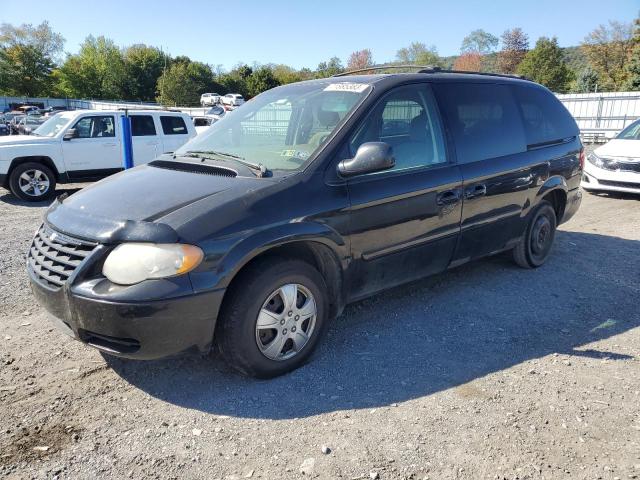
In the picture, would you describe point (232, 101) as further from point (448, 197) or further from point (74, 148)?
point (448, 197)

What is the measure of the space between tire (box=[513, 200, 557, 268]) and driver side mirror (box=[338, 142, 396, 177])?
8.28 feet

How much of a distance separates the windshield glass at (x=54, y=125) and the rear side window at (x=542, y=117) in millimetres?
9113

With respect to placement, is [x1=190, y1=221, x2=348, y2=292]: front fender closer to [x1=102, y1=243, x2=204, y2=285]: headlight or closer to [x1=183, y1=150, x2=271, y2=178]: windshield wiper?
[x1=102, y1=243, x2=204, y2=285]: headlight

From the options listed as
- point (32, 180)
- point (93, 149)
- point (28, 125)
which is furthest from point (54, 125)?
point (28, 125)

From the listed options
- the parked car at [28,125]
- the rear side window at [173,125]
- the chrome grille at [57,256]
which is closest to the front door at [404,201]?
the chrome grille at [57,256]

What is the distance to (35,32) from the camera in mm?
69312

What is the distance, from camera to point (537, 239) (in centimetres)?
541

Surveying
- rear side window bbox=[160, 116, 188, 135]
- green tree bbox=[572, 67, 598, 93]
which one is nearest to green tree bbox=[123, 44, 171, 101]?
green tree bbox=[572, 67, 598, 93]

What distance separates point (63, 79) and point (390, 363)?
3074 inches

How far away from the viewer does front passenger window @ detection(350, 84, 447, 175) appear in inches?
146

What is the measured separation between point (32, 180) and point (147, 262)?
28.8 feet

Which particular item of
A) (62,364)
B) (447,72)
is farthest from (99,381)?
(447,72)

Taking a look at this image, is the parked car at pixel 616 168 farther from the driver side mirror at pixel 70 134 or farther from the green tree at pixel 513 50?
the green tree at pixel 513 50

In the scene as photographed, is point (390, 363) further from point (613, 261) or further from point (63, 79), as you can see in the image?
point (63, 79)
